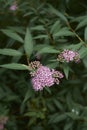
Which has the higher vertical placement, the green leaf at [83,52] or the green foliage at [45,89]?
the green leaf at [83,52]

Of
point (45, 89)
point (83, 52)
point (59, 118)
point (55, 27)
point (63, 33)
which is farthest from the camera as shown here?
point (59, 118)

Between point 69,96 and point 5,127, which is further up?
point 69,96

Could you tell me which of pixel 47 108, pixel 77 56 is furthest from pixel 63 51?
pixel 47 108

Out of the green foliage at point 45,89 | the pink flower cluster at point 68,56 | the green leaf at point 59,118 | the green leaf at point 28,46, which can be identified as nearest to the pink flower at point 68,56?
the pink flower cluster at point 68,56

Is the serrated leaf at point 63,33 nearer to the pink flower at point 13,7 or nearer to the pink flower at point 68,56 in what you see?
the pink flower at point 68,56

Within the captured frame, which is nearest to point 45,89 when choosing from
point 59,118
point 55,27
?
point 59,118

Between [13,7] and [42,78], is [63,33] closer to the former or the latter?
[42,78]

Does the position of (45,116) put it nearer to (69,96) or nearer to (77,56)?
(69,96)

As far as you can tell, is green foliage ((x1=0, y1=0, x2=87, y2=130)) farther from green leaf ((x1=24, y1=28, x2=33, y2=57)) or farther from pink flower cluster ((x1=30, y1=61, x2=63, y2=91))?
pink flower cluster ((x1=30, y1=61, x2=63, y2=91))
